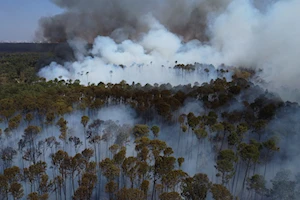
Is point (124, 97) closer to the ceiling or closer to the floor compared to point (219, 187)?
closer to the ceiling

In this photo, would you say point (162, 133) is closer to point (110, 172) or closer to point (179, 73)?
point (110, 172)

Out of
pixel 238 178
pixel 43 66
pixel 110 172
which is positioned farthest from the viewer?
pixel 43 66

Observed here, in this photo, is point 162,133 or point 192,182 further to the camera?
point 162,133

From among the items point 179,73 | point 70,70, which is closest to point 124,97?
point 179,73

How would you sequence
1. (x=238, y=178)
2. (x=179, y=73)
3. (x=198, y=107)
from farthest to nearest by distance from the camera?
(x=179, y=73) → (x=198, y=107) → (x=238, y=178)

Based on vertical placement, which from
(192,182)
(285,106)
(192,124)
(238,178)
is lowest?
(238,178)

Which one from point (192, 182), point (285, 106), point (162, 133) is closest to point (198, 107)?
point (162, 133)
